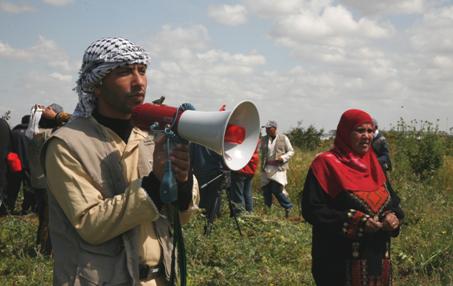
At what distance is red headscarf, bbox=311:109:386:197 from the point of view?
3.43 meters

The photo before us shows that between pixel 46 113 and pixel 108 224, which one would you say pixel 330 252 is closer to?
pixel 108 224

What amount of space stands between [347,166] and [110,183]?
1.99 m

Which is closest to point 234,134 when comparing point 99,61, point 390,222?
point 99,61

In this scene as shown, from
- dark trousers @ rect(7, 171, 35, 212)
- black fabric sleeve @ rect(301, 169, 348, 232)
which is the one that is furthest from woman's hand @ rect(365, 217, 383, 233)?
dark trousers @ rect(7, 171, 35, 212)

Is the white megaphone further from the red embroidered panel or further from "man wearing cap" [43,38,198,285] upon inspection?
the red embroidered panel

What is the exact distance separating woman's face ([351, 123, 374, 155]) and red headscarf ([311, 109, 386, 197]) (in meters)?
0.02

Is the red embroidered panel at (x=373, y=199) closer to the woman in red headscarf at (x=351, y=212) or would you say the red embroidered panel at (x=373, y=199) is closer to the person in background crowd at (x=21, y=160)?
the woman in red headscarf at (x=351, y=212)

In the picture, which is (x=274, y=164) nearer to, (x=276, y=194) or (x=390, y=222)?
(x=276, y=194)

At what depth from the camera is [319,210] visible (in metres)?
3.34

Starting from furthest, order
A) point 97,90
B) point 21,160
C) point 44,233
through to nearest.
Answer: point 21,160 < point 44,233 < point 97,90

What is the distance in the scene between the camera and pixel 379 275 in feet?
11.0

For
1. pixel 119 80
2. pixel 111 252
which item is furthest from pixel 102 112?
pixel 111 252

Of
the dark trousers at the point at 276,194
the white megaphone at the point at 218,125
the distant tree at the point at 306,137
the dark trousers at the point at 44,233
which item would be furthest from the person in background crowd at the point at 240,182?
the distant tree at the point at 306,137

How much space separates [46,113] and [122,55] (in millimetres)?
3318
